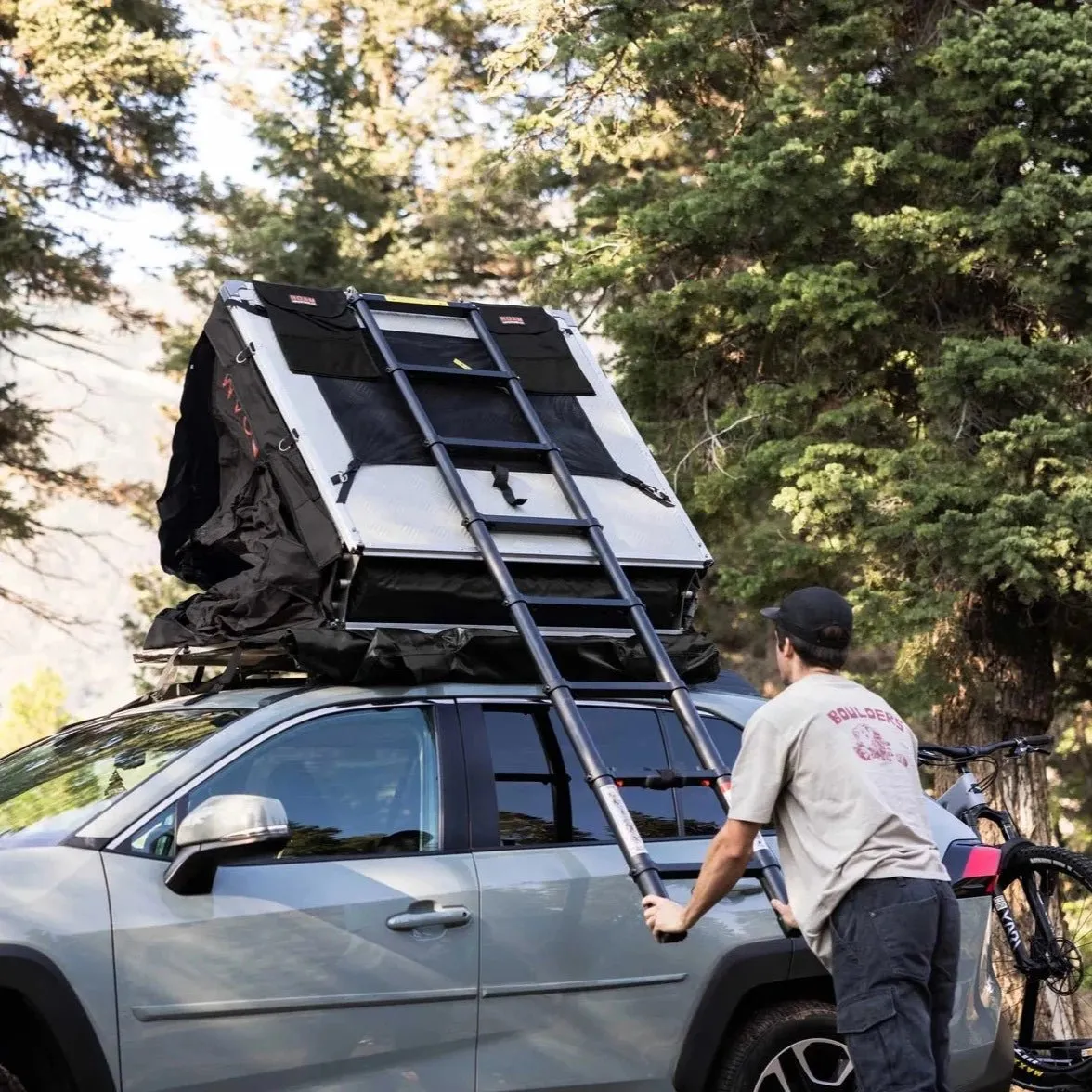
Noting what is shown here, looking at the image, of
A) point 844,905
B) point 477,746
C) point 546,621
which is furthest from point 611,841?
point 844,905

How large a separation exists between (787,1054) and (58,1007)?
241 cm

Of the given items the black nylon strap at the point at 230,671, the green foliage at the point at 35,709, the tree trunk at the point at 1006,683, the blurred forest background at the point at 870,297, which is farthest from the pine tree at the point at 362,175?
the green foliage at the point at 35,709

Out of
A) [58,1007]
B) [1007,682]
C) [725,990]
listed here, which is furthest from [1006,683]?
[58,1007]

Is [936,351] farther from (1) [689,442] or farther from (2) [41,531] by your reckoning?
(2) [41,531]

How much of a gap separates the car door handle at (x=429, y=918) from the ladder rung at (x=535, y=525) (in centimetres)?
147

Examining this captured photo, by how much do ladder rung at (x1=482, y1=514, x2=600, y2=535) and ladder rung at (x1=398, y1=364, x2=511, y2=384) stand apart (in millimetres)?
823

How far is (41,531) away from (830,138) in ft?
42.7

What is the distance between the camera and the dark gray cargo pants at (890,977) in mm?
3713

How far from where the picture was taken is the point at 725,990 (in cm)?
484

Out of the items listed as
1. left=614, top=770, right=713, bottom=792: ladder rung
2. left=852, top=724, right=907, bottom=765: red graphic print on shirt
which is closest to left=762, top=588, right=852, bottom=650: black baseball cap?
left=852, top=724, right=907, bottom=765: red graphic print on shirt

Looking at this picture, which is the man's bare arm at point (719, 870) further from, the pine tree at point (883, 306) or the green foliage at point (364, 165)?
the green foliage at point (364, 165)

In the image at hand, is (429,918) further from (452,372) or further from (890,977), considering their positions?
(452,372)

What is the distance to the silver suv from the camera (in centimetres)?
404

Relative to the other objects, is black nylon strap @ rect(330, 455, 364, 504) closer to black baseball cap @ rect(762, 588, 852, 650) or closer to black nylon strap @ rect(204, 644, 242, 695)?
black nylon strap @ rect(204, 644, 242, 695)
